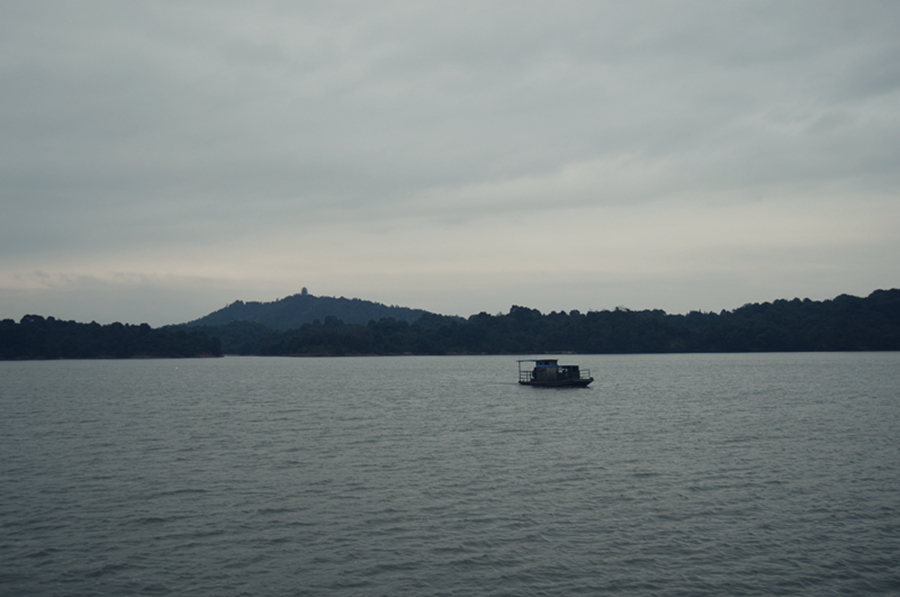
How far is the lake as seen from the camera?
2022 centimetres

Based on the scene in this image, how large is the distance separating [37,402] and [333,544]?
81711 mm

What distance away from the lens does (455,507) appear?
93.8 ft

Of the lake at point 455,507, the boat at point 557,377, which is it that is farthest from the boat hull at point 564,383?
the lake at point 455,507

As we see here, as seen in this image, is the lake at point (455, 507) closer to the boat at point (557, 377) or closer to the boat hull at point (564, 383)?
the boat hull at point (564, 383)

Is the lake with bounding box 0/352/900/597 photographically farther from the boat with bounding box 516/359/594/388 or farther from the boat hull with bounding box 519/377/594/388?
the boat with bounding box 516/359/594/388

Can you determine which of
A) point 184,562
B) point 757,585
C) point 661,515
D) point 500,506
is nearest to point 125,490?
point 184,562

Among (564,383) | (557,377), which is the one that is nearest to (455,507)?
(564,383)

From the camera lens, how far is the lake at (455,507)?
20219 mm

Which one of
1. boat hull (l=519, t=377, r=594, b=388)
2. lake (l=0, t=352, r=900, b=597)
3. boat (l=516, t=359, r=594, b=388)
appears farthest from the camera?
boat (l=516, t=359, r=594, b=388)

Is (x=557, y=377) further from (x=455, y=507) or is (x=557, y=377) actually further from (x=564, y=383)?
(x=455, y=507)

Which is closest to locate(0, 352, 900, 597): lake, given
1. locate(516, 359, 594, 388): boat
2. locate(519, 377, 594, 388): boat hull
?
locate(519, 377, 594, 388): boat hull

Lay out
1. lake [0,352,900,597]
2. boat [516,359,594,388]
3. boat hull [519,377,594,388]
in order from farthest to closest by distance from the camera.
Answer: boat [516,359,594,388]
boat hull [519,377,594,388]
lake [0,352,900,597]

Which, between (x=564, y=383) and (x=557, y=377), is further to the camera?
(x=557, y=377)

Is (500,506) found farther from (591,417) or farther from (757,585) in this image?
(591,417)
